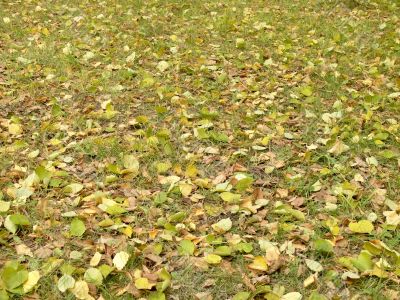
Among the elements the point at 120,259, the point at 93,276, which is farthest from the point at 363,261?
the point at 93,276

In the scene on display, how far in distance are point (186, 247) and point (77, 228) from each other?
64 centimetres

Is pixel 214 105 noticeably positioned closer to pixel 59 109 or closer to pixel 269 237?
pixel 59 109

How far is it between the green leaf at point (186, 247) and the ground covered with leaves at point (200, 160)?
12 mm

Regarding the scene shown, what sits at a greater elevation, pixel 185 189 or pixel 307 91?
pixel 307 91

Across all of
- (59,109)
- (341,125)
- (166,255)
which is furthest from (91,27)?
(166,255)

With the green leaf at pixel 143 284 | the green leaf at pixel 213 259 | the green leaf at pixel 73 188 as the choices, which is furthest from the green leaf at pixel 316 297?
the green leaf at pixel 73 188

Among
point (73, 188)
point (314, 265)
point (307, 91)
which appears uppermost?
point (307, 91)

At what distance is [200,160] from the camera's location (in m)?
3.20

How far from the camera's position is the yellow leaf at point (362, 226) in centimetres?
253

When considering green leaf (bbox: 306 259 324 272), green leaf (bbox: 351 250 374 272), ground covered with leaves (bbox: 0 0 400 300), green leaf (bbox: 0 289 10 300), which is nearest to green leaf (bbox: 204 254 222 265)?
ground covered with leaves (bbox: 0 0 400 300)

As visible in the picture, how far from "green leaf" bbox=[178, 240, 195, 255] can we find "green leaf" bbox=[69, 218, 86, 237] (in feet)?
1.86

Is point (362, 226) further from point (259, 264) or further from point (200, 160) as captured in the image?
point (200, 160)

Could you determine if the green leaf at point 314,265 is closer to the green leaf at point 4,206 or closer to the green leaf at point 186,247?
the green leaf at point 186,247

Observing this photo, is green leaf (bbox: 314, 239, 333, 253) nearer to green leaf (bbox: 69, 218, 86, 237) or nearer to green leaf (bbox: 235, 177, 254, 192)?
green leaf (bbox: 235, 177, 254, 192)
